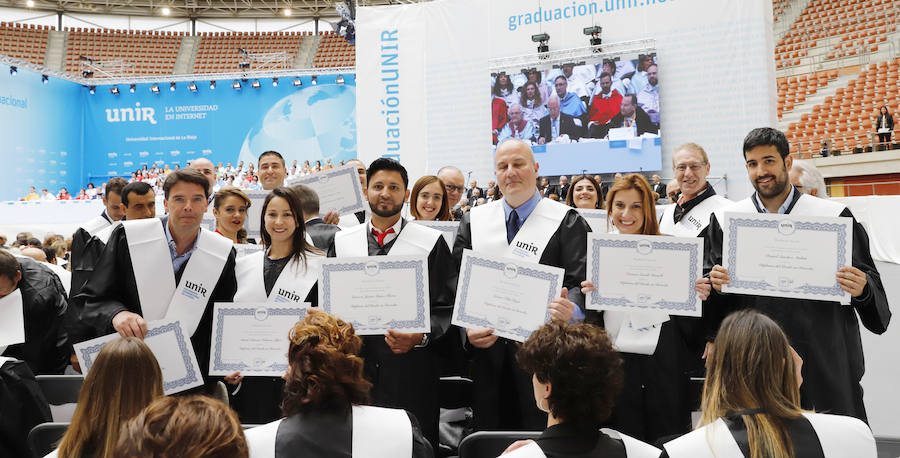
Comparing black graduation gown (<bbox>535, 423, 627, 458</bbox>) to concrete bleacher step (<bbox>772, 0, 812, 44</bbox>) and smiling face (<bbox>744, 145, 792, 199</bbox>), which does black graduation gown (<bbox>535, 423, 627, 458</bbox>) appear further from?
concrete bleacher step (<bbox>772, 0, 812, 44</bbox>)

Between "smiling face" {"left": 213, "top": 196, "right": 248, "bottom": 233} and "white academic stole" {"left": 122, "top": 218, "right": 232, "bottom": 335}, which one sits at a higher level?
"smiling face" {"left": 213, "top": 196, "right": 248, "bottom": 233}

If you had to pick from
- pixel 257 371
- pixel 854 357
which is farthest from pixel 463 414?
pixel 854 357

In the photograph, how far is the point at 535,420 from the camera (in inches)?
122

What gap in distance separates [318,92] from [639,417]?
72.7ft

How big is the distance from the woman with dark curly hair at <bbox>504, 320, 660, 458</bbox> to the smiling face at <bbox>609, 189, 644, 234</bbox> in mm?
1582

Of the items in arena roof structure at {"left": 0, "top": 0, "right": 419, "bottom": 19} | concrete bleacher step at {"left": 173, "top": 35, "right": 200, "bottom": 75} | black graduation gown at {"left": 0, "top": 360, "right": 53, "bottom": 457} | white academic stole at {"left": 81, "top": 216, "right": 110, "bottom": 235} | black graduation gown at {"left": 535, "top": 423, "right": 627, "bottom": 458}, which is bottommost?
black graduation gown at {"left": 0, "top": 360, "right": 53, "bottom": 457}

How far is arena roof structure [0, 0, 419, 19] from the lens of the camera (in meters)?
29.7

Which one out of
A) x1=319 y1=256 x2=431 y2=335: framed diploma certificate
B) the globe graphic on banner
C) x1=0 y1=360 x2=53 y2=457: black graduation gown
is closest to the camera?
x1=0 y1=360 x2=53 y2=457: black graduation gown

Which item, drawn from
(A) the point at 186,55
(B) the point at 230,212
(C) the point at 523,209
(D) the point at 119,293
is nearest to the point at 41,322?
(D) the point at 119,293

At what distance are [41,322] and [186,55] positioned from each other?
1132 inches

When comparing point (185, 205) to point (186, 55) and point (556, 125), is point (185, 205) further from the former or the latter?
point (186, 55)

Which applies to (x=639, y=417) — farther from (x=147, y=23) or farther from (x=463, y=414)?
(x=147, y=23)

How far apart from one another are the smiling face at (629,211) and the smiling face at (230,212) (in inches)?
95.9

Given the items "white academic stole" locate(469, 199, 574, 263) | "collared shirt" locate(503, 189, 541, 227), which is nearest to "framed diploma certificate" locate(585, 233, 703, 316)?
"white academic stole" locate(469, 199, 574, 263)
